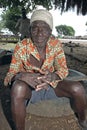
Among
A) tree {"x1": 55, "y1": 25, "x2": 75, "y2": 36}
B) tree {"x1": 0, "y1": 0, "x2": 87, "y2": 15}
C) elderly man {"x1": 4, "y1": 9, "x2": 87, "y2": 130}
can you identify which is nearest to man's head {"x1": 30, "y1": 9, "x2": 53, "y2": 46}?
elderly man {"x1": 4, "y1": 9, "x2": 87, "y2": 130}

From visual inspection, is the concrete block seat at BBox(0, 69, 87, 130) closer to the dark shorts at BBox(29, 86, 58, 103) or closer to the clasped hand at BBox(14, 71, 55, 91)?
the dark shorts at BBox(29, 86, 58, 103)

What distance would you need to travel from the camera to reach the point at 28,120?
3111 mm

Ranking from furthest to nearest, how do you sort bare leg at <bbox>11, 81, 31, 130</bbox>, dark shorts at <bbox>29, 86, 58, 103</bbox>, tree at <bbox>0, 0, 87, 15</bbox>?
1. tree at <bbox>0, 0, 87, 15</bbox>
2. dark shorts at <bbox>29, 86, 58, 103</bbox>
3. bare leg at <bbox>11, 81, 31, 130</bbox>

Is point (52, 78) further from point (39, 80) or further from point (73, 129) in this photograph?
point (73, 129)

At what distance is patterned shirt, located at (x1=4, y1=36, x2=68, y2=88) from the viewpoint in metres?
2.90

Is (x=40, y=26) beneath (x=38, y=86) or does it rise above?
above

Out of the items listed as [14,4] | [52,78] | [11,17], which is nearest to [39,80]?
[52,78]

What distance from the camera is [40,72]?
2.81 meters

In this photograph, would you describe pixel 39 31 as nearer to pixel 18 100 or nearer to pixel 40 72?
pixel 40 72

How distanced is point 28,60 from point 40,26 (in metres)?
Result: 0.33

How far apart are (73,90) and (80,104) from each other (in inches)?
5.9

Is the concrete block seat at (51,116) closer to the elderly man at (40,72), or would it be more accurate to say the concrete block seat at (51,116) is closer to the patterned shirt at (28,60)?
the elderly man at (40,72)

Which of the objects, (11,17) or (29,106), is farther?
(11,17)

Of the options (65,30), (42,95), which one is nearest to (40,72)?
(42,95)
